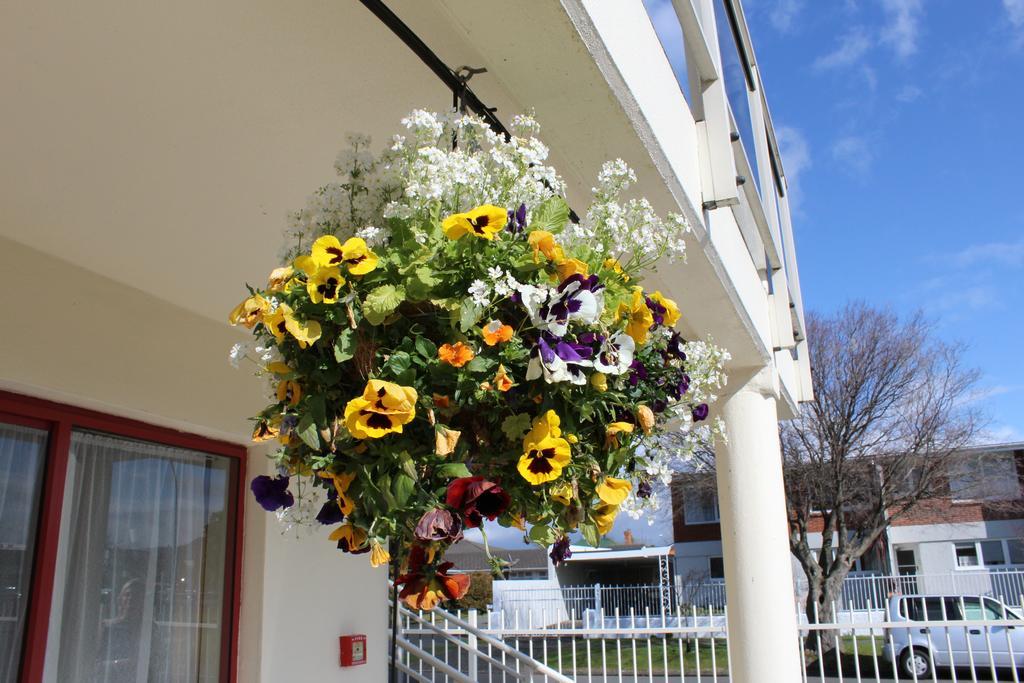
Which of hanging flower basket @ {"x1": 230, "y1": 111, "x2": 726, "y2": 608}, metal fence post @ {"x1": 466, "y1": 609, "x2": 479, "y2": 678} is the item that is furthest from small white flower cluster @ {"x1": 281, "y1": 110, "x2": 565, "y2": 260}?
metal fence post @ {"x1": 466, "y1": 609, "x2": 479, "y2": 678}

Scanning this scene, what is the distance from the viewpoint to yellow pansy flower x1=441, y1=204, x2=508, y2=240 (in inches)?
56.2

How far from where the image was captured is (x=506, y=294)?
1.39 meters

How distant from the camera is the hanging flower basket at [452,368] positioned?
4.40 feet

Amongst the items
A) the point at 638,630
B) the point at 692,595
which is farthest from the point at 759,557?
the point at 692,595

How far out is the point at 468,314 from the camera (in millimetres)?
1372

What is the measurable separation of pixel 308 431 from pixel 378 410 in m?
0.17

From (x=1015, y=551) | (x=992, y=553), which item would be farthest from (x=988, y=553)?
(x=1015, y=551)

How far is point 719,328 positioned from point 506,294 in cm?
282

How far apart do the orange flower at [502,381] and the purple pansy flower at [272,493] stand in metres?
0.50

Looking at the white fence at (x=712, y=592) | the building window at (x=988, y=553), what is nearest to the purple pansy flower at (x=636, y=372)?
the white fence at (x=712, y=592)

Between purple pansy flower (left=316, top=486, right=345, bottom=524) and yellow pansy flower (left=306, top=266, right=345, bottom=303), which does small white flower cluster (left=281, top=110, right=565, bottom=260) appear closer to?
yellow pansy flower (left=306, top=266, right=345, bottom=303)

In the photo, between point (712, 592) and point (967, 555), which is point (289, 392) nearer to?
point (712, 592)

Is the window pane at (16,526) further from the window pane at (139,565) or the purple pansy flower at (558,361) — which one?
the purple pansy flower at (558,361)

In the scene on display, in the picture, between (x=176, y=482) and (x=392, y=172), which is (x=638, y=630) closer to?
(x=176, y=482)
